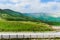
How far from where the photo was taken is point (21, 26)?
11125mm

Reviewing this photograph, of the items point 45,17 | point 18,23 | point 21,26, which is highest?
point 45,17

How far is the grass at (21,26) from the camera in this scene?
435 inches

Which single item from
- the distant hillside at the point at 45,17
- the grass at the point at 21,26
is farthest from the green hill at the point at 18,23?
the distant hillside at the point at 45,17

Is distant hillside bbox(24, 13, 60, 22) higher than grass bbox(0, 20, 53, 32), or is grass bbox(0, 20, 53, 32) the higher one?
distant hillside bbox(24, 13, 60, 22)

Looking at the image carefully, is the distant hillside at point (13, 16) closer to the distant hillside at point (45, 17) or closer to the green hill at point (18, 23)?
the green hill at point (18, 23)

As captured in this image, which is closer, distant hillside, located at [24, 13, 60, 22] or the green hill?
the green hill

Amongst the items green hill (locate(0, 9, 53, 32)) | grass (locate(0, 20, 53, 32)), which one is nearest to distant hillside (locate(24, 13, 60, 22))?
green hill (locate(0, 9, 53, 32))

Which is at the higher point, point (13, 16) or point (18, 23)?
point (13, 16)

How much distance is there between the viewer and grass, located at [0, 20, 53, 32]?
11047 mm

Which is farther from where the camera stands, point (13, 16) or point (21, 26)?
point (13, 16)

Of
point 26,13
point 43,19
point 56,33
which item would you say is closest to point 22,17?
point 26,13

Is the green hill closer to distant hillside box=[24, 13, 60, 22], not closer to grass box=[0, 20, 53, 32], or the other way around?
grass box=[0, 20, 53, 32]

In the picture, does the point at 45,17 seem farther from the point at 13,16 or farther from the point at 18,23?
the point at 13,16

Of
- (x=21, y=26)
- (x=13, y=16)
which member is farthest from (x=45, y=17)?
(x=13, y=16)
